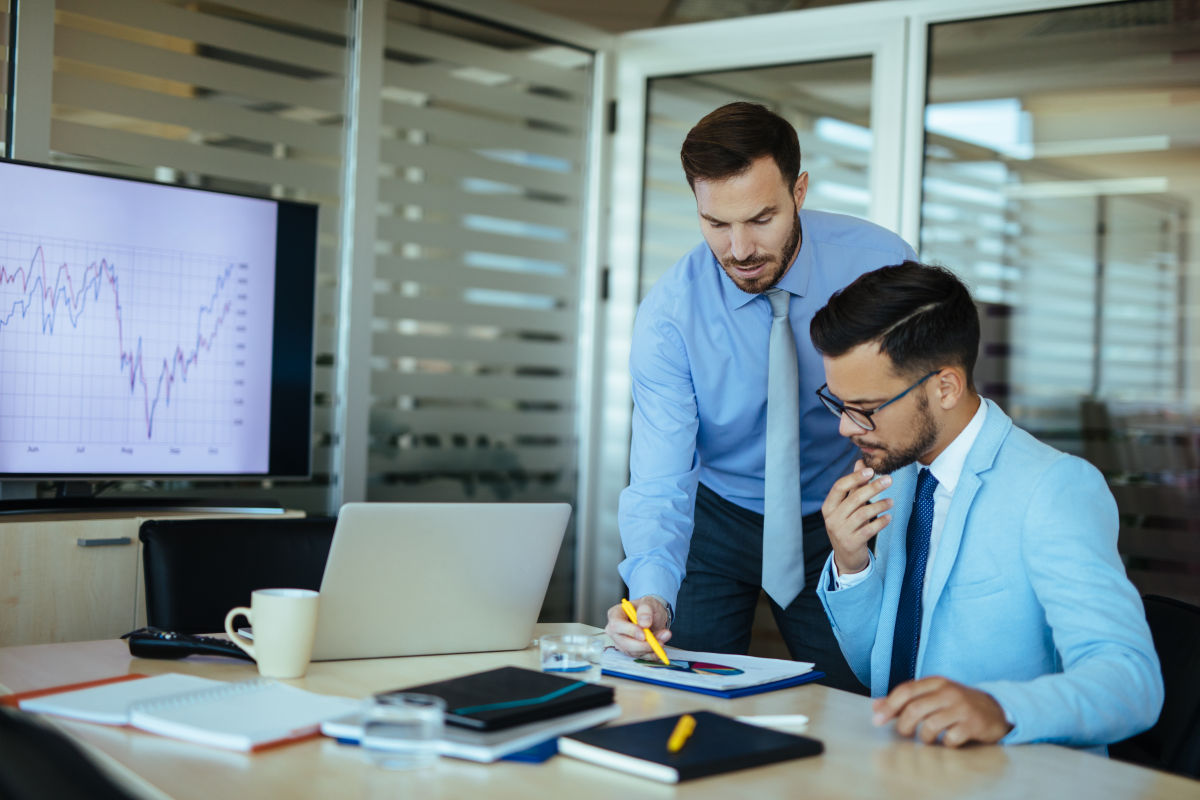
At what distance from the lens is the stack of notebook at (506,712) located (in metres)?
1.20

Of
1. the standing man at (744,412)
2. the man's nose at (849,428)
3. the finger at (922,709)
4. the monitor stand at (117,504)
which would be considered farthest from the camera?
the monitor stand at (117,504)

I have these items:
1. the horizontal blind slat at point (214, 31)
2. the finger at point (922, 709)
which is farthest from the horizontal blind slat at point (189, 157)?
the finger at point (922, 709)

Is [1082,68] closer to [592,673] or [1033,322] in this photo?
[1033,322]

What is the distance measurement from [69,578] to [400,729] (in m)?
1.88

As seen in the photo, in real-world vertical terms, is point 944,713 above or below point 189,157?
below

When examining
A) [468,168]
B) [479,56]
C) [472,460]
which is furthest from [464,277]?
[479,56]

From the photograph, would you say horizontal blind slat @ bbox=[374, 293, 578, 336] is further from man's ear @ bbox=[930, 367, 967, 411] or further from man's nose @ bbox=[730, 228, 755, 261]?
man's ear @ bbox=[930, 367, 967, 411]

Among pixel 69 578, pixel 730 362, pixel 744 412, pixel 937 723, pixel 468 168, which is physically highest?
pixel 468 168

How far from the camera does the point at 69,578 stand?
271 cm

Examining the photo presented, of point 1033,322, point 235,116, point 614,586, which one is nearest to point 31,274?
point 235,116

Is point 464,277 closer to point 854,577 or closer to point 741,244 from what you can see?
point 741,244

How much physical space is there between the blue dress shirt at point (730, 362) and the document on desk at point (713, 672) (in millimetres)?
628

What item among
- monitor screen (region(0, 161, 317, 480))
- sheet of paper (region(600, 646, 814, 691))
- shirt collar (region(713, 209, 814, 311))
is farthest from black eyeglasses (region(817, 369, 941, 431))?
monitor screen (region(0, 161, 317, 480))

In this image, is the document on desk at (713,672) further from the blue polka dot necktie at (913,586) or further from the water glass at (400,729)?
the water glass at (400,729)
